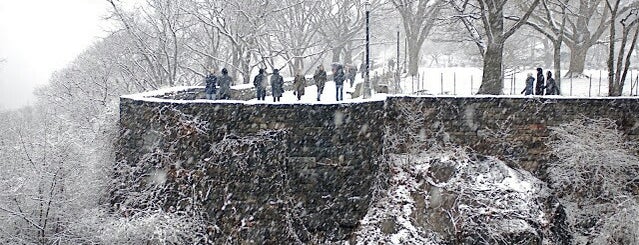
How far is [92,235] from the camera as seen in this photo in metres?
15.4

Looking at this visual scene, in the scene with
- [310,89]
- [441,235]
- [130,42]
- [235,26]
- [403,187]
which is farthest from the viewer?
[130,42]

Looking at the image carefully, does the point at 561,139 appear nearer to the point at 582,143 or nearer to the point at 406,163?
the point at 582,143

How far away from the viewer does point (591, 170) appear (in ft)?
52.0

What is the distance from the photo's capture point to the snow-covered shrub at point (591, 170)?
15.6m

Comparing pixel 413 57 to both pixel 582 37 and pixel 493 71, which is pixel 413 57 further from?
pixel 493 71

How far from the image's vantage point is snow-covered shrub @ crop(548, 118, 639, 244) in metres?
15.6

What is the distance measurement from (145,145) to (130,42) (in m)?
21.9

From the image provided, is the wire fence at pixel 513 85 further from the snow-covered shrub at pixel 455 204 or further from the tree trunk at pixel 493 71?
the snow-covered shrub at pixel 455 204

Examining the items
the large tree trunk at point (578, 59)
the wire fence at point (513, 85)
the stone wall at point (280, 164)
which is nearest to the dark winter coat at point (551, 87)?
the wire fence at point (513, 85)

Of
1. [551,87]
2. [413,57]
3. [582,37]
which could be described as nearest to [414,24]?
[413,57]

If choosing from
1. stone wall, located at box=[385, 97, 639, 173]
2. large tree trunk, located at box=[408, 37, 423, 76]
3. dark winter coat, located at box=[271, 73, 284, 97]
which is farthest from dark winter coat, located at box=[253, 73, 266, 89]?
large tree trunk, located at box=[408, 37, 423, 76]

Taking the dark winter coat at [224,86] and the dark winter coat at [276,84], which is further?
the dark winter coat at [224,86]

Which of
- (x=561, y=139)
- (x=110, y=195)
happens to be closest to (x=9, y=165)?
(x=110, y=195)

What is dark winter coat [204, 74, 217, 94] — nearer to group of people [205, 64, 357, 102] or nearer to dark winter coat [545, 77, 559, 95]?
group of people [205, 64, 357, 102]
